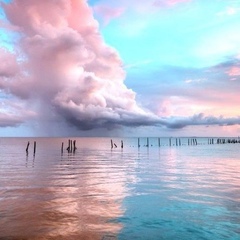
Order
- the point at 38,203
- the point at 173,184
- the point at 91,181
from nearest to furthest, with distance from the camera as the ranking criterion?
the point at 38,203, the point at 173,184, the point at 91,181

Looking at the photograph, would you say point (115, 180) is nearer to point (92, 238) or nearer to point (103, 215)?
point (103, 215)

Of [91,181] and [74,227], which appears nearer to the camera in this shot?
[74,227]

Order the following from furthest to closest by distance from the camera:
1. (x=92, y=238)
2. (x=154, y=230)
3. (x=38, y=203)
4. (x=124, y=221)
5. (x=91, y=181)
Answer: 1. (x=91, y=181)
2. (x=38, y=203)
3. (x=124, y=221)
4. (x=154, y=230)
5. (x=92, y=238)

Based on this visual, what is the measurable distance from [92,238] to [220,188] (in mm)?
14620

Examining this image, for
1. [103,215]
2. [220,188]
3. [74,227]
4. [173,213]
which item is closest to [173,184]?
[220,188]

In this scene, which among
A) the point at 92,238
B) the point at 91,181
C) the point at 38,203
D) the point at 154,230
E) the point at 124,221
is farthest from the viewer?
the point at 91,181

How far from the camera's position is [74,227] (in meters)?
13.3

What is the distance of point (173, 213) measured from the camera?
15898mm

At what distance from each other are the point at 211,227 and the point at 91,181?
1524cm

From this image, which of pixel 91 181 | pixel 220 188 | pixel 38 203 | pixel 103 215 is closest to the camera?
pixel 103 215

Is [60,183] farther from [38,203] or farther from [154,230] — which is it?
[154,230]

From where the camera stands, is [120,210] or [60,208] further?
[60,208]

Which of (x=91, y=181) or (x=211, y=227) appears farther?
(x=91, y=181)

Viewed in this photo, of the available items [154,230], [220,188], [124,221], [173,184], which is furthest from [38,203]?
[220,188]
